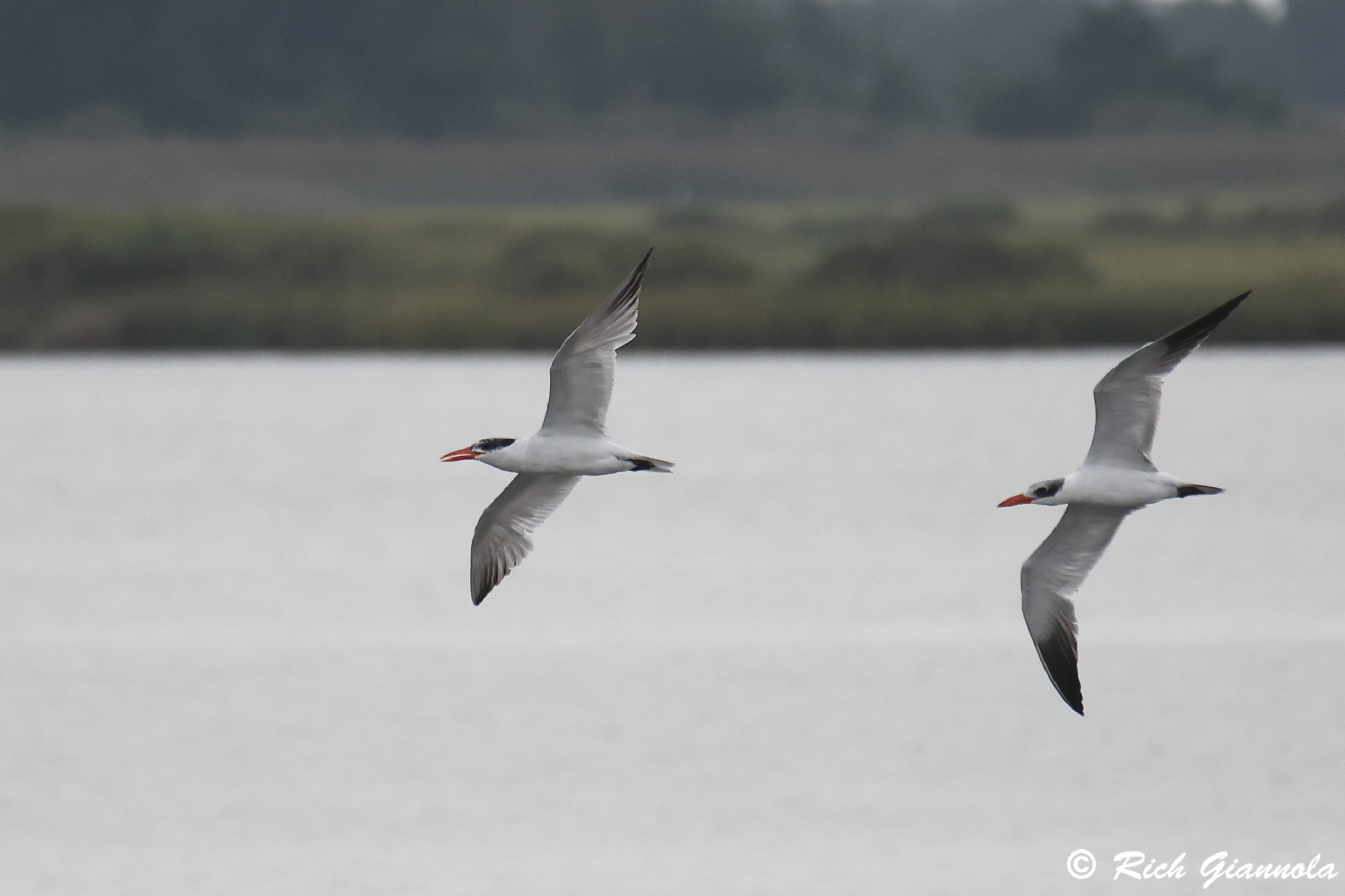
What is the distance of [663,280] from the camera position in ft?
187

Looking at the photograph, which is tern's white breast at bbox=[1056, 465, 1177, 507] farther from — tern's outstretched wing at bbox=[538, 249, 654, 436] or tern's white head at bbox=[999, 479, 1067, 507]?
tern's outstretched wing at bbox=[538, 249, 654, 436]

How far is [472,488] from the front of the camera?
137ft

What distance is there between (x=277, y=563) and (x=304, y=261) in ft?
104

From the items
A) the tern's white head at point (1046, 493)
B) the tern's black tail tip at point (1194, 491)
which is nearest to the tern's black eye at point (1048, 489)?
the tern's white head at point (1046, 493)

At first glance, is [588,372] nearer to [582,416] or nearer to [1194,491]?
[582,416]

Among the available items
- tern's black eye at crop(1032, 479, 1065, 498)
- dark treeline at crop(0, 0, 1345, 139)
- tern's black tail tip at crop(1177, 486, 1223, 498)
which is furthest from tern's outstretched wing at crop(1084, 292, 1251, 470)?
dark treeline at crop(0, 0, 1345, 139)

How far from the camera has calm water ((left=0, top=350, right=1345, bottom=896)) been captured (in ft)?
56.5

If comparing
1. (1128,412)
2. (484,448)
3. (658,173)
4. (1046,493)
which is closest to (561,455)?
(484,448)

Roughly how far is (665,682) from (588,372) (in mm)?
11045

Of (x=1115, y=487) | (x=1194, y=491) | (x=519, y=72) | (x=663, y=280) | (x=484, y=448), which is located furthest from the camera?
(x=519, y=72)

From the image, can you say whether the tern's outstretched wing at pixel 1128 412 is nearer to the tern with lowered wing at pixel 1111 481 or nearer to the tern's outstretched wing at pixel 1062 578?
the tern with lowered wing at pixel 1111 481

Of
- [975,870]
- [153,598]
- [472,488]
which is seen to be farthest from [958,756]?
[472,488]

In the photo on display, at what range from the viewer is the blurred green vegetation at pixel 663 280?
49406 mm

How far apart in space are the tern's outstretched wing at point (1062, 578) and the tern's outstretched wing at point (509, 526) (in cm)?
277
